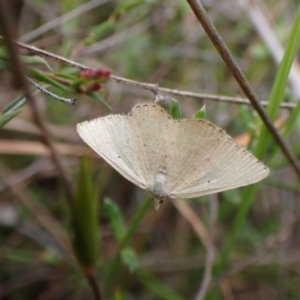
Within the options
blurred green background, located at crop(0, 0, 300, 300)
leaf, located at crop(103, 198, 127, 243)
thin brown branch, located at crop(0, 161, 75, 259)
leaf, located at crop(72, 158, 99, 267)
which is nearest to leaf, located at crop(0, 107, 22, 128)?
leaf, located at crop(72, 158, 99, 267)

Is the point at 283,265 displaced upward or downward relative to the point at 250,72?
downward

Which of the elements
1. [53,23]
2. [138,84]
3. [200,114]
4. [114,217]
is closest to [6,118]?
[138,84]

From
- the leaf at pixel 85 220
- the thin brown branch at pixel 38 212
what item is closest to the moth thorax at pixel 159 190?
the leaf at pixel 85 220

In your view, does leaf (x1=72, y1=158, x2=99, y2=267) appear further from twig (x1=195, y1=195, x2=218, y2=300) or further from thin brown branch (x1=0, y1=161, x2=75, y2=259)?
thin brown branch (x1=0, y1=161, x2=75, y2=259)

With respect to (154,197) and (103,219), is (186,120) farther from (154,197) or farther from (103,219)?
(103,219)

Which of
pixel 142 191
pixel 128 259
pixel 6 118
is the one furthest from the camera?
pixel 142 191

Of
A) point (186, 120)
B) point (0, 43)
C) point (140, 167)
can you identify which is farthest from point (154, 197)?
point (0, 43)

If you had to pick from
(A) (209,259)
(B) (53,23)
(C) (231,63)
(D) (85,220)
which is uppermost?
(B) (53,23)

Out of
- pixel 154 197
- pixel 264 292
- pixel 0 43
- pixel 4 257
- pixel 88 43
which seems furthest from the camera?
pixel 264 292

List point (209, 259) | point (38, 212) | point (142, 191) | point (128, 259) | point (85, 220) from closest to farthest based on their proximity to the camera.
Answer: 1. point (85, 220)
2. point (128, 259)
3. point (209, 259)
4. point (38, 212)
5. point (142, 191)

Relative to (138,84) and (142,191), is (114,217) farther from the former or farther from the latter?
(142,191)

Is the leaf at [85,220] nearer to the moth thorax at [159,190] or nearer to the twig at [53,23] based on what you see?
the moth thorax at [159,190]
